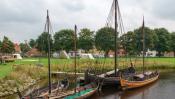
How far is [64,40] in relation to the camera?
490 ft

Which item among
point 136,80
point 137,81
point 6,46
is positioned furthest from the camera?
point 6,46

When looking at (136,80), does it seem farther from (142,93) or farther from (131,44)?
(131,44)

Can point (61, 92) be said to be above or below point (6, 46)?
below

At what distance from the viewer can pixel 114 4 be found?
60.3m

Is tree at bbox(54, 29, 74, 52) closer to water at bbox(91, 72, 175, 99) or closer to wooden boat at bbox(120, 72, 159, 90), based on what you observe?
wooden boat at bbox(120, 72, 159, 90)

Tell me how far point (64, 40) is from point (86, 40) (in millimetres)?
11435

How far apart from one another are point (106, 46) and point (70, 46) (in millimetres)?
18629

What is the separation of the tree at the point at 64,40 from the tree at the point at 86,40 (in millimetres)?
4018

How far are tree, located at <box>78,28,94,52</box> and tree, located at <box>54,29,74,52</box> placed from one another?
4018mm

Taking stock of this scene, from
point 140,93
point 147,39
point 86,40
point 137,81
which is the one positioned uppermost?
point 147,39

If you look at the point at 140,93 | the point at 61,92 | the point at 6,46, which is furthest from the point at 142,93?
the point at 6,46

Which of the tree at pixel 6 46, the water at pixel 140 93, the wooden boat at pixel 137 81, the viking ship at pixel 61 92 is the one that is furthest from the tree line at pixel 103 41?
the viking ship at pixel 61 92

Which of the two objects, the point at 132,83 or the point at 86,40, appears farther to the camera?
the point at 86,40

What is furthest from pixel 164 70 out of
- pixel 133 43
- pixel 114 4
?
pixel 133 43
